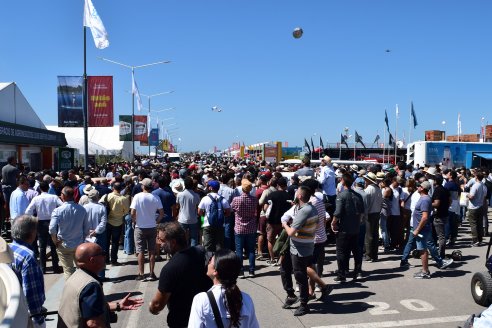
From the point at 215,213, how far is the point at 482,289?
15.0ft

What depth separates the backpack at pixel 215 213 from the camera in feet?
26.9

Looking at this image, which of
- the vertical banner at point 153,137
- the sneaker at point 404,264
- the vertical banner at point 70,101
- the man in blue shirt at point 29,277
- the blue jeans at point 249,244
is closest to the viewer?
the man in blue shirt at point 29,277

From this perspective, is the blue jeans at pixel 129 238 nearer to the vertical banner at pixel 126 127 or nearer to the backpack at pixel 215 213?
the backpack at pixel 215 213

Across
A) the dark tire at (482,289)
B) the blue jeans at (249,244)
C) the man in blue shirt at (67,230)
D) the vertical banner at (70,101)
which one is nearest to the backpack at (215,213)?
the blue jeans at (249,244)

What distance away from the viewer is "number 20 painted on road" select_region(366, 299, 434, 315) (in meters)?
6.48

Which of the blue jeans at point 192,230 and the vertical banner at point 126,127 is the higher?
the vertical banner at point 126,127

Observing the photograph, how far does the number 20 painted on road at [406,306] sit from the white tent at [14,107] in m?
24.2

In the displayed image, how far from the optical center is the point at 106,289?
7.70 meters

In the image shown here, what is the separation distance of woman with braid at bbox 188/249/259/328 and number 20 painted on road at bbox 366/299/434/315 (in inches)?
157

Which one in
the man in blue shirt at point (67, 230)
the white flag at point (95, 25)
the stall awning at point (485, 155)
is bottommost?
the man in blue shirt at point (67, 230)

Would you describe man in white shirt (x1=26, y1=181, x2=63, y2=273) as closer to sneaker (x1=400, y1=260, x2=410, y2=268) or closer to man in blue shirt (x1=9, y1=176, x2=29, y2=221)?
man in blue shirt (x1=9, y1=176, x2=29, y2=221)

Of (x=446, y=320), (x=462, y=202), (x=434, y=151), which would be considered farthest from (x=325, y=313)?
(x=434, y=151)

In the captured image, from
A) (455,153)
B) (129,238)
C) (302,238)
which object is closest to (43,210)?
(129,238)

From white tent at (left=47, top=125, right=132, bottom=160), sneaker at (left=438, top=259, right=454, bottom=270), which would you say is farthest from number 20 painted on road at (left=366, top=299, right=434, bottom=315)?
white tent at (left=47, top=125, right=132, bottom=160)
